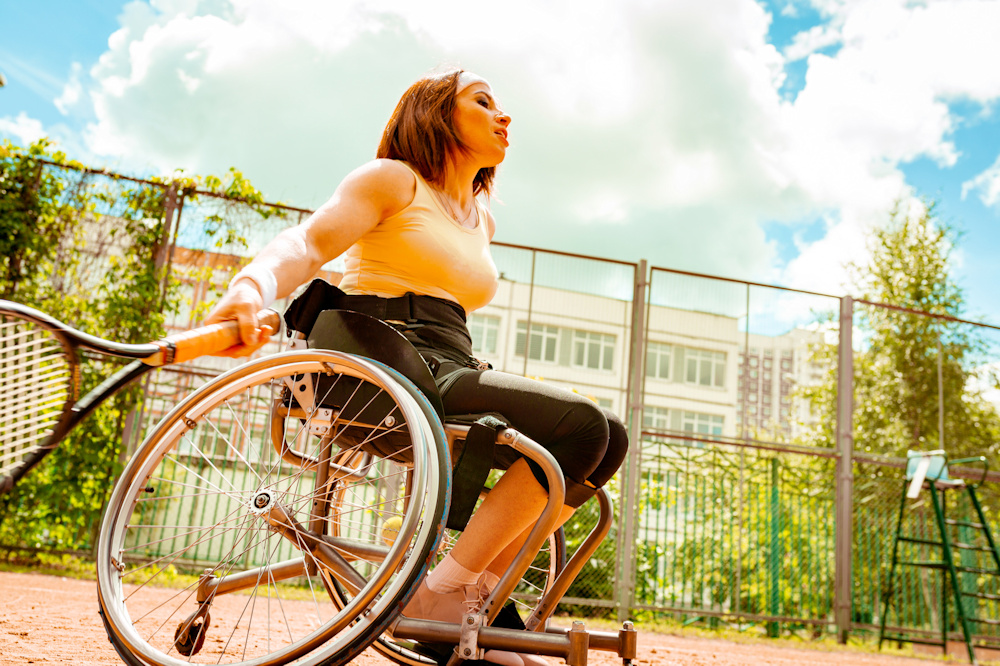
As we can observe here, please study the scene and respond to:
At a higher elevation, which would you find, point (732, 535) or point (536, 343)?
point (536, 343)

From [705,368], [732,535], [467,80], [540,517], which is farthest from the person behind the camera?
[705,368]

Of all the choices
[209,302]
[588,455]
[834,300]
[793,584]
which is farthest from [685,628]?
[588,455]

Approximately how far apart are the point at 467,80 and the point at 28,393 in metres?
1.29

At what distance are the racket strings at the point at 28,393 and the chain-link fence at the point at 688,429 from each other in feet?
12.3

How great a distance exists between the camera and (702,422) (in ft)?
21.2

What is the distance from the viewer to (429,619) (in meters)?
1.43

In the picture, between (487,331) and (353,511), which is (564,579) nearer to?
(353,511)

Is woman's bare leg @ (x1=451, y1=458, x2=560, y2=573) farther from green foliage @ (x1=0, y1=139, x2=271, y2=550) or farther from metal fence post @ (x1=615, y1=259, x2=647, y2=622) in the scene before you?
green foliage @ (x1=0, y1=139, x2=271, y2=550)

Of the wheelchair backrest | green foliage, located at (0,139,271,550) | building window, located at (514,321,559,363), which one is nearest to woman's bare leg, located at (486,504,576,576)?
the wheelchair backrest

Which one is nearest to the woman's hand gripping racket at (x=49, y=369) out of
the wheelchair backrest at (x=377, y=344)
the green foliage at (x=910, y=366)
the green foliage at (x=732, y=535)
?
the wheelchair backrest at (x=377, y=344)

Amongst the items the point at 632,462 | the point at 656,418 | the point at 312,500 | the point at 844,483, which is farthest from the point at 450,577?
the point at 844,483

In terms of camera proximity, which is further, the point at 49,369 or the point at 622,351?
the point at 622,351

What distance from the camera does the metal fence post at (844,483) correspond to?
19.5 feet

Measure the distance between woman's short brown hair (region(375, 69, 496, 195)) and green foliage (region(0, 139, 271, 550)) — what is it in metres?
4.09
